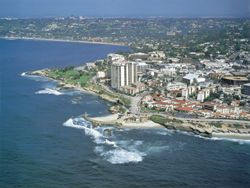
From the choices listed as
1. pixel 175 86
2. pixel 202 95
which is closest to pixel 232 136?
pixel 202 95

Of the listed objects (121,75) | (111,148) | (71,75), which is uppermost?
(121,75)

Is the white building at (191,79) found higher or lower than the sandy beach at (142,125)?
higher

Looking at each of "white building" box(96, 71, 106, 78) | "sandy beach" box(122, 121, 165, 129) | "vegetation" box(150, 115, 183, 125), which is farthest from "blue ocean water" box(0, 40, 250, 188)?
"white building" box(96, 71, 106, 78)

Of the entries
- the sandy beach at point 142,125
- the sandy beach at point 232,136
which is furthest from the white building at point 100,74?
the sandy beach at point 232,136

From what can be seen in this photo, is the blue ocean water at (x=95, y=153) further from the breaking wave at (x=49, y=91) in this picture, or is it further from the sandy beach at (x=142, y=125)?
the breaking wave at (x=49, y=91)

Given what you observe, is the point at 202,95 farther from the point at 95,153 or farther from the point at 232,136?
the point at 95,153

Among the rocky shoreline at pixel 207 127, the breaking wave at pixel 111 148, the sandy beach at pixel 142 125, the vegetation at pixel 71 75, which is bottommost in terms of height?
the vegetation at pixel 71 75

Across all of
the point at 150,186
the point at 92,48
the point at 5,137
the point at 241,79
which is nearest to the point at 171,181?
the point at 150,186

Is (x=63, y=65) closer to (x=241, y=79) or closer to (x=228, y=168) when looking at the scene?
(x=241, y=79)
